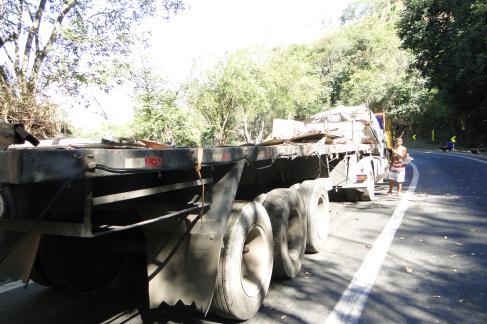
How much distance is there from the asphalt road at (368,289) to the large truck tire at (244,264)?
0.25m

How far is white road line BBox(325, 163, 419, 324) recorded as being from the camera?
3.73 meters

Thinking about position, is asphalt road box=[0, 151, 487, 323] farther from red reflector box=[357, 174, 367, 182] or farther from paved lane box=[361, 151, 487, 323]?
red reflector box=[357, 174, 367, 182]

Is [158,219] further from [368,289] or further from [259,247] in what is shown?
[368,289]

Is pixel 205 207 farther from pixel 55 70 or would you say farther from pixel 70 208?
pixel 55 70

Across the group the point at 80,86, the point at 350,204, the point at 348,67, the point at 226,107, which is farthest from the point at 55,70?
the point at 348,67

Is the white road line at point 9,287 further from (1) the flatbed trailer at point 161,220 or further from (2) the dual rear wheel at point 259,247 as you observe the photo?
(2) the dual rear wheel at point 259,247

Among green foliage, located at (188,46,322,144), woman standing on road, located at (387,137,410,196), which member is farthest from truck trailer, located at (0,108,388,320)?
green foliage, located at (188,46,322,144)

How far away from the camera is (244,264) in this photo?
3855 millimetres

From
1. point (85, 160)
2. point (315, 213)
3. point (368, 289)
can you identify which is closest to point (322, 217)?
point (315, 213)

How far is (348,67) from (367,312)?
63737mm

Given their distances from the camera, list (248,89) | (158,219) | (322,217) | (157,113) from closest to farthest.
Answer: (158,219) → (322,217) → (157,113) → (248,89)

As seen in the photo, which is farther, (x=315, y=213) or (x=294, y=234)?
(x=315, y=213)

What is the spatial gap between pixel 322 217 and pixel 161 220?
3607 mm

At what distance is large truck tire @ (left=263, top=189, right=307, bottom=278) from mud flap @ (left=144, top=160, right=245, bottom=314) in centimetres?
113
